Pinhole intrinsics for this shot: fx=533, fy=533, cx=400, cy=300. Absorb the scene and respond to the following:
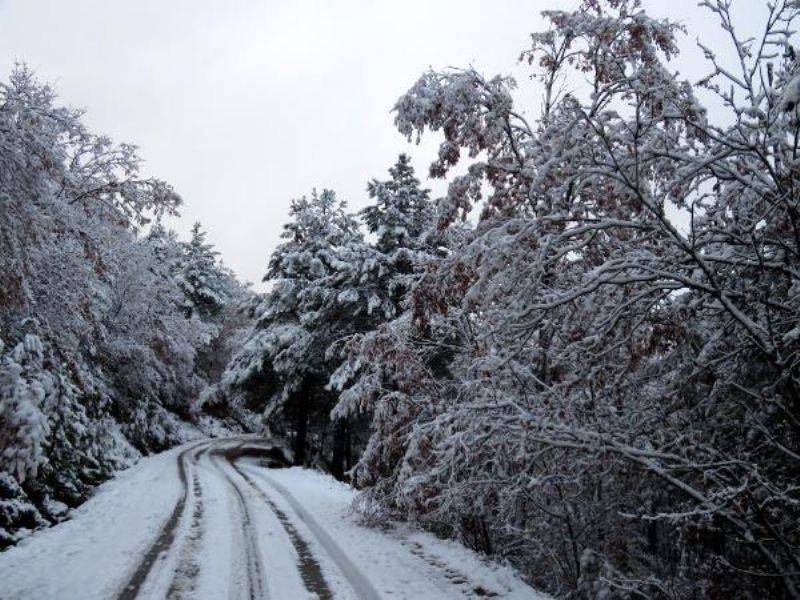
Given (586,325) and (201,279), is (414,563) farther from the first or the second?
(201,279)

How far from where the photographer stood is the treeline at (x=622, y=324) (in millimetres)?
4340

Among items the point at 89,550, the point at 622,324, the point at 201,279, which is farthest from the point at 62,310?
the point at 201,279

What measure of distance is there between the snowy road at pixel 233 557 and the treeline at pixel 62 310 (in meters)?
1.35

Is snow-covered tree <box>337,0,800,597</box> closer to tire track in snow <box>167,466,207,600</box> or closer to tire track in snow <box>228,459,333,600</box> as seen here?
tire track in snow <box>228,459,333,600</box>

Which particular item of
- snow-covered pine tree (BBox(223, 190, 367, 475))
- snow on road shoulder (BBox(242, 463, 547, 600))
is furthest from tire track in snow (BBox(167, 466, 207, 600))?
snow-covered pine tree (BBox(223, 190, 367, 475))

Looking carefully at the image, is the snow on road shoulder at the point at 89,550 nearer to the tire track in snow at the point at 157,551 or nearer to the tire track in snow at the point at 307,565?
the tire track in snow at the point at 157,551

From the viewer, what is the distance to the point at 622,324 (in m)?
5.38

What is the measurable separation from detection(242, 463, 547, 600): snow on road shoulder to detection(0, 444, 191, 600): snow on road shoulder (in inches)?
120

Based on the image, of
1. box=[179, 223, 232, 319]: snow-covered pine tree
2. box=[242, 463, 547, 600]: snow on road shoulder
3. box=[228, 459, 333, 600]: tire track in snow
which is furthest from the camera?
box=[179, 223, 232, 319]: snow-covered pine tree

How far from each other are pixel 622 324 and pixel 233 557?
6585 millimetres

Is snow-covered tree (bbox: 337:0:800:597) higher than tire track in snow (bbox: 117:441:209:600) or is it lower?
higher

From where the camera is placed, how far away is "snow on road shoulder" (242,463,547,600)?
23.5 ft

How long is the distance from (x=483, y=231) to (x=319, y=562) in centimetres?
564

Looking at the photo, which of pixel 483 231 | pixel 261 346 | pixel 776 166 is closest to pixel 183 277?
pixel 261 346
